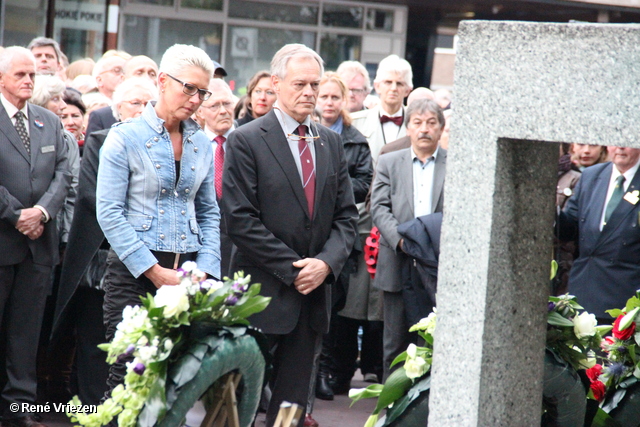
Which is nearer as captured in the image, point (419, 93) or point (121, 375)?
point (121, 375)

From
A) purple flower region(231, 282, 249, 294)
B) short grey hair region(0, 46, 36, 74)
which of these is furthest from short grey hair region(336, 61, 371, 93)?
purple flower region(231, 282, 249, 294)

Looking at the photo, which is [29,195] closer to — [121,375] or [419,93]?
[121,375]

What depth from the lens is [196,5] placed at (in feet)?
53.9

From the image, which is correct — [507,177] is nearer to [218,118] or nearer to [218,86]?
[218,118]

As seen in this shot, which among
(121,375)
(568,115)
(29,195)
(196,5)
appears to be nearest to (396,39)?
(196,5)

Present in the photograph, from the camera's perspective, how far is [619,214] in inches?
241

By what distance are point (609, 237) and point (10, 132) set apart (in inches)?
156

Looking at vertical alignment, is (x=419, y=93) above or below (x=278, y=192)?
above

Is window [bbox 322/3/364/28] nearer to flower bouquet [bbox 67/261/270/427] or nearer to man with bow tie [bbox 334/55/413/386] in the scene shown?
man with bow tie [bbox 334/55/413/386]

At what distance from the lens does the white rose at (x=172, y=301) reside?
116 inches

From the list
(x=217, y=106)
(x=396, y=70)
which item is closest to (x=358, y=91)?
(x=396, y=70)

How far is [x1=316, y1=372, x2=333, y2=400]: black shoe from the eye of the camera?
22.7 feet

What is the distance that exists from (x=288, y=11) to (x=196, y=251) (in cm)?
1334

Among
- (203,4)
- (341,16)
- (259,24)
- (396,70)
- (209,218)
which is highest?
(341,16)
